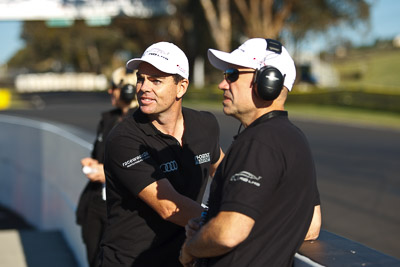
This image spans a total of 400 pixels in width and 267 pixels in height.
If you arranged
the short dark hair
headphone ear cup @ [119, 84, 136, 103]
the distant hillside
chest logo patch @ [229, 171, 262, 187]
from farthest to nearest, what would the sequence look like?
the distant hillside
headphone ear cup @ [119, 84, 136, 103]
the short dark hair
chest logo patch @ [229, 171, 262, 187]

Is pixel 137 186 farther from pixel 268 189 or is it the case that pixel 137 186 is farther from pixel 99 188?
pixel 99 188

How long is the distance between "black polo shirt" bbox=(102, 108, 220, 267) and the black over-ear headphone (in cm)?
74

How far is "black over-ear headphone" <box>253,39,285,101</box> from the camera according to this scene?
2205 mm

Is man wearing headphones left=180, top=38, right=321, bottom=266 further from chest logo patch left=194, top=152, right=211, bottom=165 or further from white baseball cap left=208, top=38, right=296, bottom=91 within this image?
chest logo patch left=194, top=152, right=211, bottom=165

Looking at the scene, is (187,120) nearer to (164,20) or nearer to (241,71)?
(241,71)

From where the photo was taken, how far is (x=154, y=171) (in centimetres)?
276

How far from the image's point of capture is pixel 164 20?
46.3 meters

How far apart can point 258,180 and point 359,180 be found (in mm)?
9057

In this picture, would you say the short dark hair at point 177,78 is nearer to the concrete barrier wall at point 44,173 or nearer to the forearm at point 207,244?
the forearm at point 207,244

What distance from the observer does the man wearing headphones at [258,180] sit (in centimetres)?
203

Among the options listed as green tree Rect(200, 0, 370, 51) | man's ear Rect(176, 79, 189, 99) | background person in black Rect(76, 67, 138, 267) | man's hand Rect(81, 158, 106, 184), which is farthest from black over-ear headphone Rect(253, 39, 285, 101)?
green tree Rect(200, 0, 370, 51)

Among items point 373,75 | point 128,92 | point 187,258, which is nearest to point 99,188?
point 128,92

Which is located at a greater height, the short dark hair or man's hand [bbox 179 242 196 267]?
the short dark hair

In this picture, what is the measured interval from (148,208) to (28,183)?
6.82 metres
